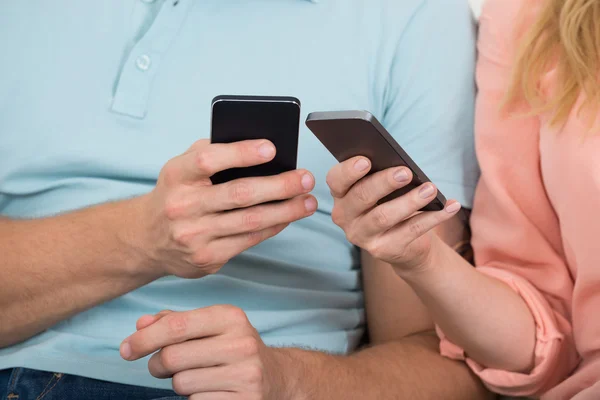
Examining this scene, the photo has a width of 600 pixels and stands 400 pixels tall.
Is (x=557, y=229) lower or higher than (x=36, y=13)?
lower

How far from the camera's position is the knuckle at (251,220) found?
948 mm

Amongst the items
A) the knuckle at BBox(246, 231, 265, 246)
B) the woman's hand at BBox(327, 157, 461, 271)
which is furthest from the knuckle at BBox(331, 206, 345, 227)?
the knuckle at BBox(246, 231, 265, 246)

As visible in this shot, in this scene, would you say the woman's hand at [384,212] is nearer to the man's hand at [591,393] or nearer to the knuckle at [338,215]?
the knuckle at [338,215]

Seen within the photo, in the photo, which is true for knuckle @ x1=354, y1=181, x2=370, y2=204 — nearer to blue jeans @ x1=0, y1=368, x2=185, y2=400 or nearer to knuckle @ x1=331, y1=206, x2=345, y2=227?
knuckle @ x1=331, y1=206, x2=345, y2=227

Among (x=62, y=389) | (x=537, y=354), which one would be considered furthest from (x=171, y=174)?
(x=537, y=354)

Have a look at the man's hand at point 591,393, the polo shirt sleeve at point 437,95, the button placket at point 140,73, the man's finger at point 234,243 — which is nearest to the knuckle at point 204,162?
the man's finger at point 234,243

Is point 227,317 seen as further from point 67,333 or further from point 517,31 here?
point 517,31

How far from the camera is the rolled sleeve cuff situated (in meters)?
1.12

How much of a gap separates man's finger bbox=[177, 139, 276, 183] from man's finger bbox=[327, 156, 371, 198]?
80 millimetres

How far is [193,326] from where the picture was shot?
92cm

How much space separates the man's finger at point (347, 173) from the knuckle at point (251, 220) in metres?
0.10

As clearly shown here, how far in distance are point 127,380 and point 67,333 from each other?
0.13 m

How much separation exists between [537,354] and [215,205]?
1.80 ft

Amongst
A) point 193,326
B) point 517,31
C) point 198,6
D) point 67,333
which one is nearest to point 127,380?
point 67,333
